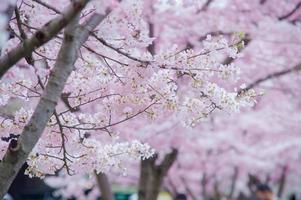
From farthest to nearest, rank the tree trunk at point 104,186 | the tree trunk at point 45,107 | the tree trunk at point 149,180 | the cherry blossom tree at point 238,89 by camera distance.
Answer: the tree trunk at point 149,180 < the cherry blossom tree at point 238,89 < the tree trunk at point 104,186 < the tree trunk at point 45,107

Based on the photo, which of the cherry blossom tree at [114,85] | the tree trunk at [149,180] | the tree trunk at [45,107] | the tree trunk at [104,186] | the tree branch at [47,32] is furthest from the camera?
the tree trunk at [149,180]

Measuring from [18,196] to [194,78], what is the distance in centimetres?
1087

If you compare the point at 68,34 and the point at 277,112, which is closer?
the point at 68,34

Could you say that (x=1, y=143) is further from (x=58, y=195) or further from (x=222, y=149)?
(x=58, y=195)

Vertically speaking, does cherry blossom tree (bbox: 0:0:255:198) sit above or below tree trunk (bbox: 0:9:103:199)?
above

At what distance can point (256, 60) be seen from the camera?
7.25 meters

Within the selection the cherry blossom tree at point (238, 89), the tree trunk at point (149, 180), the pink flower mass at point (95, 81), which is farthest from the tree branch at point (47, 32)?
the tree trunk at point (149, 180)

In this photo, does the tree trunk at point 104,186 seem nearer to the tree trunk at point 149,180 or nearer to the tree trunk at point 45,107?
the tree trunk at point 149,180

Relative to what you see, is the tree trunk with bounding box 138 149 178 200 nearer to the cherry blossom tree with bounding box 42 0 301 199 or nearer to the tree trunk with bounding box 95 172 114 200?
the cherry blossom tree with bounding box 42 0 301 199

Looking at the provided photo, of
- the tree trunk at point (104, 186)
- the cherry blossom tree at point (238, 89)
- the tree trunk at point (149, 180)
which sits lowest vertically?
the tree trunk at point (104, 186)

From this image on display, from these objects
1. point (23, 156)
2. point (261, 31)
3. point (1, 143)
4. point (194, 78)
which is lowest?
point (23, 156)

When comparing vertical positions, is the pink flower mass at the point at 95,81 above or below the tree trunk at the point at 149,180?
below

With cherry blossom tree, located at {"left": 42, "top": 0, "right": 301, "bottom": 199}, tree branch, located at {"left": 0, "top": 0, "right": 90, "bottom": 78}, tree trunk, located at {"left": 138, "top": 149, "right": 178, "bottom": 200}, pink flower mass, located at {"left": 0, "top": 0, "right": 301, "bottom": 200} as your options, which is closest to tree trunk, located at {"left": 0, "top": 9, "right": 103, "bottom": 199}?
pink flower mass, located at {"left": 0, "top": 0, "right": 301, "bottom": 200}

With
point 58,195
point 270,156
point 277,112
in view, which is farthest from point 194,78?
point 58,195
